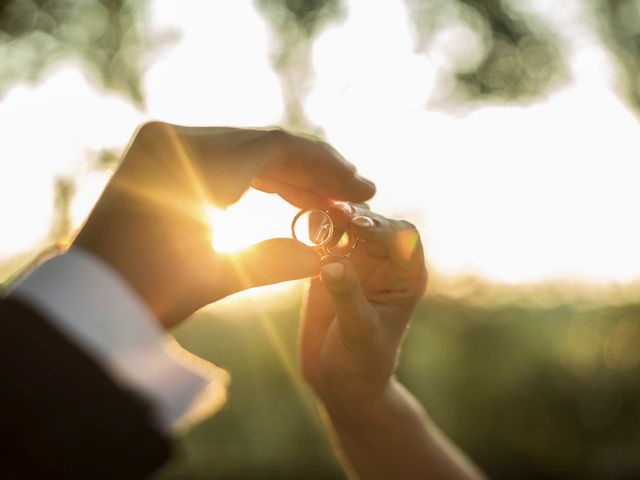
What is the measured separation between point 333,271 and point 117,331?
105cm

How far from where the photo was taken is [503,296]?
12805mm

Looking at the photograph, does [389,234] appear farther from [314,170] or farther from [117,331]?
[117,331]

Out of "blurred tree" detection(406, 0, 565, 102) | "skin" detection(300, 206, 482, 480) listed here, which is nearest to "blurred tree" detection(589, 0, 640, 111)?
"blurred tree" detection(406, 0, 565, 102)

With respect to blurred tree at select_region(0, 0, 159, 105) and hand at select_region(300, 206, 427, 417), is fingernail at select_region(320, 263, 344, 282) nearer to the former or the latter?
hand at select_region(300, 206, 427, 417)

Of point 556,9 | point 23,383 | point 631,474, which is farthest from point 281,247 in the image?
point 556,9

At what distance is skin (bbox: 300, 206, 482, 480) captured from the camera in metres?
2.37

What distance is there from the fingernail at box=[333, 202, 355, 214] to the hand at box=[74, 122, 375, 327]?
422 millimetres

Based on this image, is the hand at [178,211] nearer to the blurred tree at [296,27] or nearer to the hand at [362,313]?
the hand at [362,313]

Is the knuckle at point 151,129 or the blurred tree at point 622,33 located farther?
the blurred tree at point 622,33

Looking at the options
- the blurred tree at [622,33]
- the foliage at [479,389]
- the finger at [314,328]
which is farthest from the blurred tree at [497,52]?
the finger at [314,328]

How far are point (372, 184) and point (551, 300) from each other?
1111 centimetres

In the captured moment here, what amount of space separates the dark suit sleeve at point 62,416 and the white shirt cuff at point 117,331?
0.10ft

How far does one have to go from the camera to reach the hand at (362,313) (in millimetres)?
2305

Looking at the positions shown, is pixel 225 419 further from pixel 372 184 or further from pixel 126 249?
pixel 126 249
